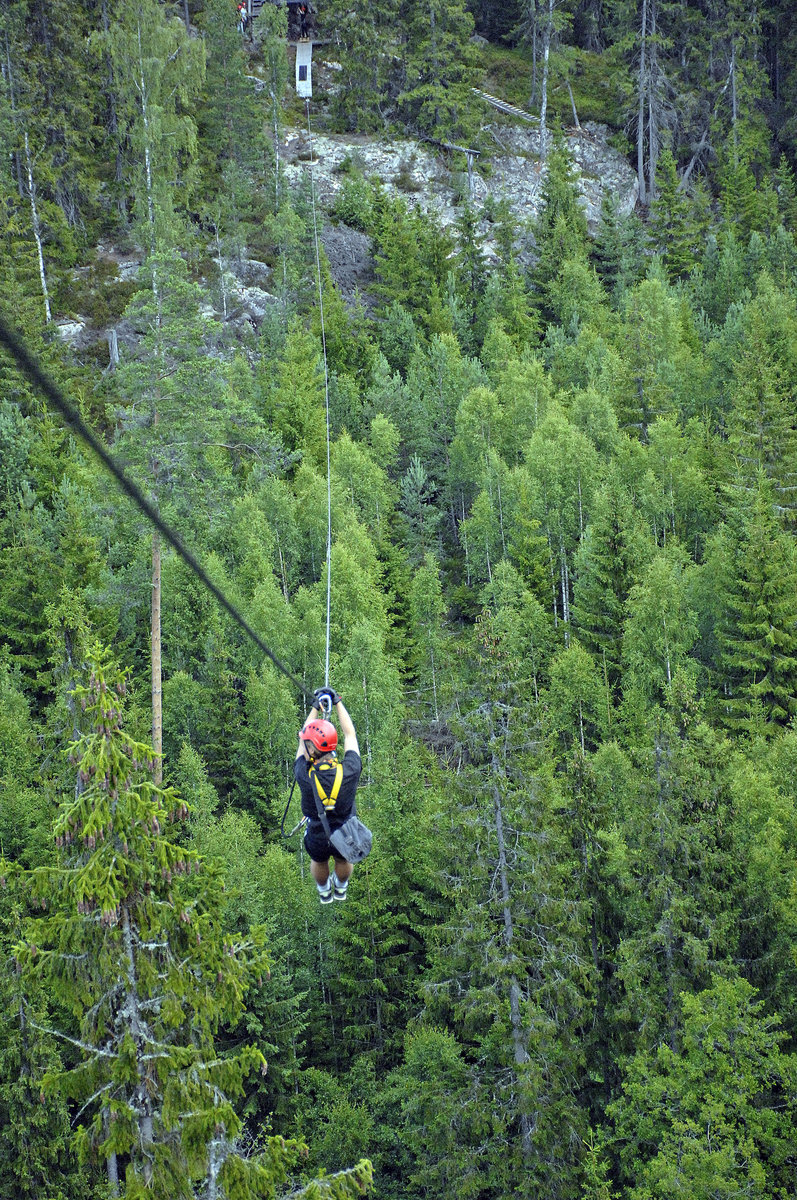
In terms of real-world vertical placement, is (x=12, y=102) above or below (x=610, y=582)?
above

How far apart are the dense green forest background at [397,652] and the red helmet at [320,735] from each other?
402 centimetres

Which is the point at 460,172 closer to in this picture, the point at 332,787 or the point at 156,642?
the point at 156,642

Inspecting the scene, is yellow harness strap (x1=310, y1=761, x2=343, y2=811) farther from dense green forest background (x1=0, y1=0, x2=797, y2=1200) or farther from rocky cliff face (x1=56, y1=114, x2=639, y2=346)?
rocky cliff face (x1=56, y1=114, x2=639, y2=346)

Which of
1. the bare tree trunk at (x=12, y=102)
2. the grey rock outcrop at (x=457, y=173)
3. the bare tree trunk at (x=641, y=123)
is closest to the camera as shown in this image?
the bare tree trunk at (x=12, y=102)

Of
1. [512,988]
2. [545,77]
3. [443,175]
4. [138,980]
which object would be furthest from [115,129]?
[138,980]

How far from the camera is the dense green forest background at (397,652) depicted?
1878cm

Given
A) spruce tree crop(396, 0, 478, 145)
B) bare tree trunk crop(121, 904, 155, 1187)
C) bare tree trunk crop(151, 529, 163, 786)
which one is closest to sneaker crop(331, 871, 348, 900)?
bare tree trunk crop(121, 904, 155, 1187)

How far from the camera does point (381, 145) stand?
263 feet

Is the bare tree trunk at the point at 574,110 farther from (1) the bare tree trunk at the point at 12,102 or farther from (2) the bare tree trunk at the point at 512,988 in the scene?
(2) the bare tree trunk at the point at 512,988

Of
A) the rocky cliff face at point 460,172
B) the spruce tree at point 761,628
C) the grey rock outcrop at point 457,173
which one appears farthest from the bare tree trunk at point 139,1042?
the grey rock outcrop at point 457,173

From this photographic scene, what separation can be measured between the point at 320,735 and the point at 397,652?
33767 mm

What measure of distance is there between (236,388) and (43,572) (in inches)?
705

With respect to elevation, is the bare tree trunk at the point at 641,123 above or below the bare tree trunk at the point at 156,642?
above

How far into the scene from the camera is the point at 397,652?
143 feet
